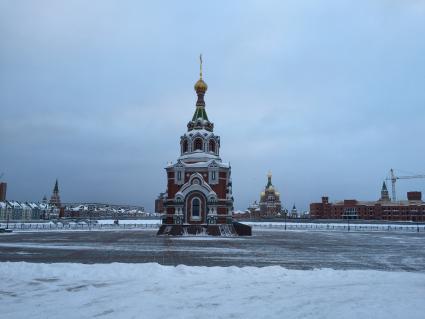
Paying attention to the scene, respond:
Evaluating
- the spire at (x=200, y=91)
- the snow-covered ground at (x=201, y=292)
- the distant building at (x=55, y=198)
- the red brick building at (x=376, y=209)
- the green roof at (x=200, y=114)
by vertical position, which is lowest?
the snow-covered ground at (x=201, y=292)

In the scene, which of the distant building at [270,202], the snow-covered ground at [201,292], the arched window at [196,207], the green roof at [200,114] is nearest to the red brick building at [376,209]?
the distant building at [270,202]

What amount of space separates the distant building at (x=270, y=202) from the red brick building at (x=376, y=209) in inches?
577

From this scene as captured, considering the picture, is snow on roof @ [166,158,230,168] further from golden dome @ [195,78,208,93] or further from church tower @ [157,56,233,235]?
golden dome @ [195,78,208,93]

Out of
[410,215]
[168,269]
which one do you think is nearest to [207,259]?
[168,269]

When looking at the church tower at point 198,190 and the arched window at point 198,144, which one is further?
the arched window at point 198,144

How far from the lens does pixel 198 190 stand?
153 feet

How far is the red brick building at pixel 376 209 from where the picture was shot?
123125mm

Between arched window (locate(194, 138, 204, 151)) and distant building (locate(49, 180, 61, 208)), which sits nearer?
arched window (locate(194, 138, 204, 151))

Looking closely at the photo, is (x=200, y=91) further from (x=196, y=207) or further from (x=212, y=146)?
(x=196, y=207)

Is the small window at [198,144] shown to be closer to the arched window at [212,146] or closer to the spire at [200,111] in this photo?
the arched window at [212,146]

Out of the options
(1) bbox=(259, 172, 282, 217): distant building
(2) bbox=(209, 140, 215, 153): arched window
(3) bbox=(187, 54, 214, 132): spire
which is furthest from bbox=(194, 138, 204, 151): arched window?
(1) bbox=(259, 172, 282, 217): distant building

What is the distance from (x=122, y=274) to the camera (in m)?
13.7

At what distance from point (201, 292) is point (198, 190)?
3557 cm

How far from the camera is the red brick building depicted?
404 feet
